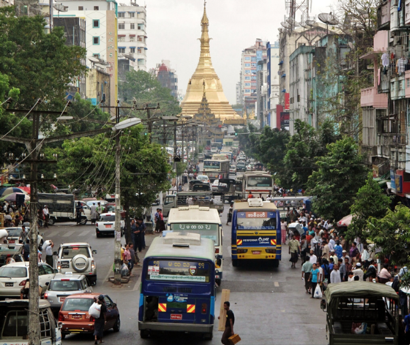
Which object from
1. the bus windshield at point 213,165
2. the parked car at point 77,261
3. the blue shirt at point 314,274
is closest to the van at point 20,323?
the blue shirt at point 314,274

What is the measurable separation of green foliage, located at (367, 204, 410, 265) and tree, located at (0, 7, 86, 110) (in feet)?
92.7

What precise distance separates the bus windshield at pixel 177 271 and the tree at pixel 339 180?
667 inches

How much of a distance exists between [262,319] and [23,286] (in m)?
7.27

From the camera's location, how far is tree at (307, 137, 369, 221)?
35.5m

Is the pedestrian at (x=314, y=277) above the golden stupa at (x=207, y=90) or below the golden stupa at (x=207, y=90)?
below

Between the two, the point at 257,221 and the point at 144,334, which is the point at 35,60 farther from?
the point at 144,334

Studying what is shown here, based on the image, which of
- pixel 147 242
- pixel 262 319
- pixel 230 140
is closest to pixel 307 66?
pixel 147 242

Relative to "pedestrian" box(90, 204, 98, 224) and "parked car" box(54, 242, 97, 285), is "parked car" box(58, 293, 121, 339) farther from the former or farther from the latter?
"pedestrian" box(90, 204, 98, 224)

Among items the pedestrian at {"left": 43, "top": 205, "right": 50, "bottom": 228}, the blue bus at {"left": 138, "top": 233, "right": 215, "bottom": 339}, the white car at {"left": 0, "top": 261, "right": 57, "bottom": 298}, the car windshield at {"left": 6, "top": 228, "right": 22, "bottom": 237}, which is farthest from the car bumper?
the pedestrian at {"left": 43, "top": 205, "right": 50, "bottom": 228}

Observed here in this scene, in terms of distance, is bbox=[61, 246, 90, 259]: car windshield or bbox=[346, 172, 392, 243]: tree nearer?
bbox=[346, 172, 392, 243]: tree

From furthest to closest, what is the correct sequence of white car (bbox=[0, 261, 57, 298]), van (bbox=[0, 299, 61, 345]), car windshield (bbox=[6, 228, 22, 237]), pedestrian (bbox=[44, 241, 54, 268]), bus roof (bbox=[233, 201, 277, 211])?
car windshield (bbox=[6, 228, 22, 237]) → bus roof (bbox=[233, 201, 277, 211]) → pedestrian (bbox=[44, 241, 54, 268]) → white car (bbox=[0, 261, 57, 298]) → van (bbox=[0, 299, 61, 345])

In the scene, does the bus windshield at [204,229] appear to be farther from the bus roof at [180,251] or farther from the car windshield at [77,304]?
the car windshield at [77,304]

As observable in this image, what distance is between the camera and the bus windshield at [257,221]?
31.4 meters

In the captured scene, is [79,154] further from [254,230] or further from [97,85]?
[97,85]
